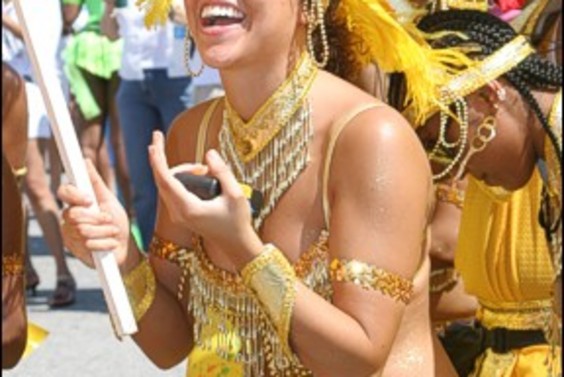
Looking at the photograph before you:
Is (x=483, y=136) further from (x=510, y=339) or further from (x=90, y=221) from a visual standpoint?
(x=90, y=221)

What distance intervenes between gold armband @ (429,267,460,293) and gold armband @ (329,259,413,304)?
116 cm

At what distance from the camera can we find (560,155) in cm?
302

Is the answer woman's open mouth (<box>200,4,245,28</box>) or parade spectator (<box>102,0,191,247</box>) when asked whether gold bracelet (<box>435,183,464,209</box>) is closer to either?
woman's open mouth (<box>200,4,245,28</box>)

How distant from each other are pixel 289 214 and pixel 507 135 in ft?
1.50

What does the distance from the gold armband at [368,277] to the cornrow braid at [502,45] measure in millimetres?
333

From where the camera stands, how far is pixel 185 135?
135 inches

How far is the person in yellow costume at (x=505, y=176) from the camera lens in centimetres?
316

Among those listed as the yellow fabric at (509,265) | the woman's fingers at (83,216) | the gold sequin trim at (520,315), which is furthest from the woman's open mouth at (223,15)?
the gold sequin trim at (520,315)

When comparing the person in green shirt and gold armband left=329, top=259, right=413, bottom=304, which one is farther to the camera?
the person in green shirt

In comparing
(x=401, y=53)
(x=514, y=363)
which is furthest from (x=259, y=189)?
(x=514, y=363)

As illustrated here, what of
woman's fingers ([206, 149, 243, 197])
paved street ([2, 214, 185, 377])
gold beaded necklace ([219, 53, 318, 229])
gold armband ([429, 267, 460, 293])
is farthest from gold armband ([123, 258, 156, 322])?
paved street ([2, 214, 185, 377])

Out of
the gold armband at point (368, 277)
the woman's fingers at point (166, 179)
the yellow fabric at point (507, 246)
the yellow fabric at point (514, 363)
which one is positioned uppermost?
the woman's fingers at point (166, 179)

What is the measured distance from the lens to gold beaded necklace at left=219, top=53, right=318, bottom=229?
10.4ft

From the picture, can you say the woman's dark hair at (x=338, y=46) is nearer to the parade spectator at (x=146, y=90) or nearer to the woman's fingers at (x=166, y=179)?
the woman's fingers at (x=166, y=179)
